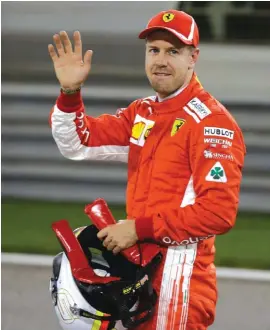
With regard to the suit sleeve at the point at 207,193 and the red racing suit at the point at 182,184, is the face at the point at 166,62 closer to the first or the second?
the red racing suit at the point at 182,184

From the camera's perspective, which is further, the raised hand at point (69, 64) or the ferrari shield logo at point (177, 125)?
the raised hand at point (69, 64)

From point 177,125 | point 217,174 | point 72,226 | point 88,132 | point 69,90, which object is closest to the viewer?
point 217,174

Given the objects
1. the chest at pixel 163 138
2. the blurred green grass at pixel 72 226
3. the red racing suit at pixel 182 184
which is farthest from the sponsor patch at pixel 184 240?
the blurred green grass at pixel 72 226

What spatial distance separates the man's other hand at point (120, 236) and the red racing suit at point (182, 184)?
1.2 inches

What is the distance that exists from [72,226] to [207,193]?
302 cm

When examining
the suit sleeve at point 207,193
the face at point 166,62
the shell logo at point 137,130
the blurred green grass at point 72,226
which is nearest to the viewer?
the suit sleeve at point 207,193

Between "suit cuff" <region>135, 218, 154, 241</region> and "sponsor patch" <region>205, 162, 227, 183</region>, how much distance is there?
0.74 ft

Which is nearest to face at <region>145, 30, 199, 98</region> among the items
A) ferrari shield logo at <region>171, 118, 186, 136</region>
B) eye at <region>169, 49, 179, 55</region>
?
eye at <region>169, 49, 179, 55</region>

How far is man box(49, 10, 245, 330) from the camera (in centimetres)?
225

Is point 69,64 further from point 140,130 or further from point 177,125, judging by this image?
point 177,125

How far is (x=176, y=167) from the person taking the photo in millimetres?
2318

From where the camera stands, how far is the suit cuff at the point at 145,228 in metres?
2.27

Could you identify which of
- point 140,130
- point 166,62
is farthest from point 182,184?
point 166,62

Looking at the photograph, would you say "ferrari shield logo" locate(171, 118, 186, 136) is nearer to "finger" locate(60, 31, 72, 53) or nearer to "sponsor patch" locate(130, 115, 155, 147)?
"sponsor patch" locate(130, 115, 155, 147)
